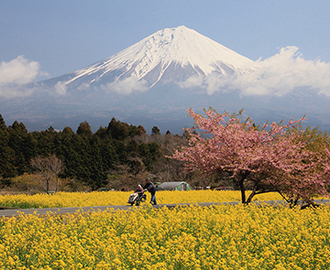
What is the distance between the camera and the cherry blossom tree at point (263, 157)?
15078mm

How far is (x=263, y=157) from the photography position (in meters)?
15.1

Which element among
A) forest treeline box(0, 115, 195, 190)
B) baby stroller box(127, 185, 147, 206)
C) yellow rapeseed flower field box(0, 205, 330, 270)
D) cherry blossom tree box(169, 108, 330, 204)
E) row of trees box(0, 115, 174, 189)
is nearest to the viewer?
yellow rapeseed flower field box(0, 205, 330, 270)

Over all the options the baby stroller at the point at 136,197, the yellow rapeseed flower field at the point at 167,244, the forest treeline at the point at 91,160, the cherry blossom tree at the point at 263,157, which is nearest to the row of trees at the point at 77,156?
the forest treeline at the point at 91,160

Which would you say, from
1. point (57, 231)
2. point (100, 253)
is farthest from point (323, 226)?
point (57, 231)

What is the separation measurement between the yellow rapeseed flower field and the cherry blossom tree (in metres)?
3.65

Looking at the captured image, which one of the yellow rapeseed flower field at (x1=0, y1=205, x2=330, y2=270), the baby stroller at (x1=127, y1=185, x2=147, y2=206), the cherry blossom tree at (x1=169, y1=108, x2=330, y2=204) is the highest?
the cherry blossom tree at (x1=169, y1=108, x2=330, y2=204)

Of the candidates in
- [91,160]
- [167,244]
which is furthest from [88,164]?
[167,244]

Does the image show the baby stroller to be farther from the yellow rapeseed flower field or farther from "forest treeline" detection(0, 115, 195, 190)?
"forest treeline" detection(0, 115, 195, 190)

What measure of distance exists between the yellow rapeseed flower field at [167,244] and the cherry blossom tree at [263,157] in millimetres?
3647

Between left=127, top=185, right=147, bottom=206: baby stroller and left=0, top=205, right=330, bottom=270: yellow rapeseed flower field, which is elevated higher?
left=0, top=205, right=330, bottom=270: yellow rapeseed flower field

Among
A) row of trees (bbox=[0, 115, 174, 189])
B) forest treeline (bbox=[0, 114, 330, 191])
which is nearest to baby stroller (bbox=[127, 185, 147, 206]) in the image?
forest treeline (bbox=[0, 114, 330, 191])

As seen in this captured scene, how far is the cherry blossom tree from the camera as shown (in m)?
15.1

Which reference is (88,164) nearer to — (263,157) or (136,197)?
(136,197)

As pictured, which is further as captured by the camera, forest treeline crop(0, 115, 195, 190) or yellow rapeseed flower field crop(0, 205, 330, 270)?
forest treeline crop(0, 115, 195, 190)
